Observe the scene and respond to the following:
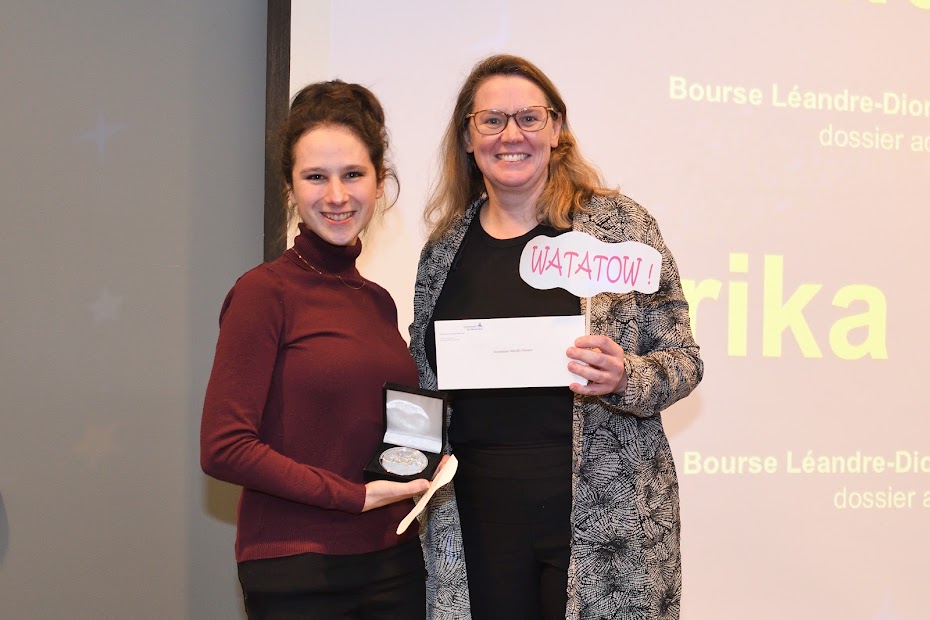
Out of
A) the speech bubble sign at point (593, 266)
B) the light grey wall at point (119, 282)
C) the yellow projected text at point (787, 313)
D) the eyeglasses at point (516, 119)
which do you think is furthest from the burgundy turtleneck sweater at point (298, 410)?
the yellow projected text at point (787, 313)

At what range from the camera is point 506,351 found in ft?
5.18

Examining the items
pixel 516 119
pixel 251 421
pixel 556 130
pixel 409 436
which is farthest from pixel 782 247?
pixel 251 421

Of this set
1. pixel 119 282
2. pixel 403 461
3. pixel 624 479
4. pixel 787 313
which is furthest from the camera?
pixel 787 313

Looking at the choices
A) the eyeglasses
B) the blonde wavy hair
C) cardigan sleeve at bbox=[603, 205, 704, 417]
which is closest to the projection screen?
the blonde wavy hair

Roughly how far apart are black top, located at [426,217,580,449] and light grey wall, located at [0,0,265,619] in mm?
1028

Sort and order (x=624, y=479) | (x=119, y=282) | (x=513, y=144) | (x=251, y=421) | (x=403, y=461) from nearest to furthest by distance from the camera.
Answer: (x=251, y=421), (x=403, y=461), (x=624, y=479), (x=513, y=144), (x=119, y=282)

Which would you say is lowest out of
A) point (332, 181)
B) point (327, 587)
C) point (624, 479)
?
point (327, 587)

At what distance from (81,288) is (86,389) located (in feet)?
0.93

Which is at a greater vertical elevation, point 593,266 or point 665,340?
point 593,266

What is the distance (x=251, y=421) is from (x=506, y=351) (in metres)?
0.47

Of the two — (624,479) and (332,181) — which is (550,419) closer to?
(624,479)

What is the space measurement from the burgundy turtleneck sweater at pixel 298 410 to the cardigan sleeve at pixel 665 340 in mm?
484

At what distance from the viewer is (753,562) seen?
2746 millimetres

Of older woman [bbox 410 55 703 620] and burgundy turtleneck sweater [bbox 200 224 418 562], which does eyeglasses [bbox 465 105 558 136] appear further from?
burgundy turtleneck sweater [bbox 200 224 418 562]
